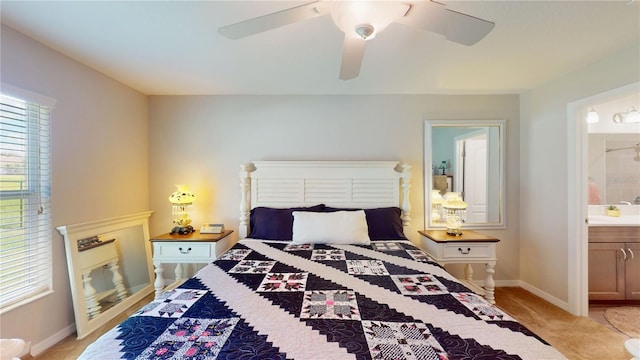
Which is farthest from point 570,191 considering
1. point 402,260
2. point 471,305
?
point 471,305

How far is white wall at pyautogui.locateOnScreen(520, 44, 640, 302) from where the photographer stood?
2311 mm

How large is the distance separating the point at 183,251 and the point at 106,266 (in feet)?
2.28

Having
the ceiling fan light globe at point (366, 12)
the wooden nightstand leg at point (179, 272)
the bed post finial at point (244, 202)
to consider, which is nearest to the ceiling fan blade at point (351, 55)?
the ceiling fan light globe at point (366, 12)

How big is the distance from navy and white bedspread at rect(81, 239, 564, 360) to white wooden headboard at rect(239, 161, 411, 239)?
113 cm

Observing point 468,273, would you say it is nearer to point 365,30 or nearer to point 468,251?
point 468,251

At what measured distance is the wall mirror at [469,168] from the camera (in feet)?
9.46

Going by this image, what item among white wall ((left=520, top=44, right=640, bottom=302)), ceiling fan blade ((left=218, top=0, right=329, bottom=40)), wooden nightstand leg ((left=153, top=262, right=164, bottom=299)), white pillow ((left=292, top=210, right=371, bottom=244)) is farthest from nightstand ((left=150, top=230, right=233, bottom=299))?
white wall ((left=520, top=44, right=640, bottom=302))

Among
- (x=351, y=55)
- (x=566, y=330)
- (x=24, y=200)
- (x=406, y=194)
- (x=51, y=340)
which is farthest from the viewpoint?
(x=406, y=194)

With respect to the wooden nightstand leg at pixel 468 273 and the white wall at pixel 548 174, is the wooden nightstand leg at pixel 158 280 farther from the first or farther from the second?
the white wall at pixel 548 174

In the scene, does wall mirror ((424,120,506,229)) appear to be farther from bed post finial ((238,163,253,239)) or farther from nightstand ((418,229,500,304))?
bed post finial ((238,163,253,239))

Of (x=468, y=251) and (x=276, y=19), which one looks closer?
(x=276, y=19)

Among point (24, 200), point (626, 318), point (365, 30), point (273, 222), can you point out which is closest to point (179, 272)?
point (273, 222)

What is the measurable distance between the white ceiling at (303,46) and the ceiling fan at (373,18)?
0.35 m

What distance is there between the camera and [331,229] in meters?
2.33
